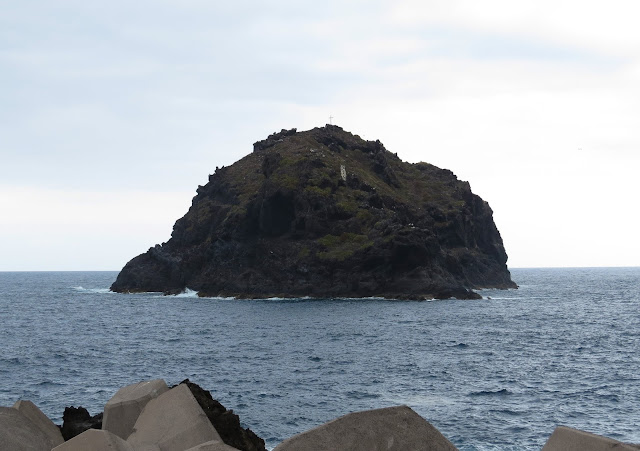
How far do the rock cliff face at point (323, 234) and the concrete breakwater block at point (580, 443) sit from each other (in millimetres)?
102918

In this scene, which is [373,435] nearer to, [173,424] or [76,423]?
[173,424]

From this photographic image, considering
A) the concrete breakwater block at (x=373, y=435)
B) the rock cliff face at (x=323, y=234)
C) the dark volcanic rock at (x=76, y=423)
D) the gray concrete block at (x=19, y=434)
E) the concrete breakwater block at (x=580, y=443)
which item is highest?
the rock cliff face at (x=323, y=234)

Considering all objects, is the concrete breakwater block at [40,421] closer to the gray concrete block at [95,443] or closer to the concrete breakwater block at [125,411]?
the concrete breakwater block at [125,411]

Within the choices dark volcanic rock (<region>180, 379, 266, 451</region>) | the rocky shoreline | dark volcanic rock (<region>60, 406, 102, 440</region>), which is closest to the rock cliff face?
dark volcanic rock (<region>60, 406, 102, 440</region>)

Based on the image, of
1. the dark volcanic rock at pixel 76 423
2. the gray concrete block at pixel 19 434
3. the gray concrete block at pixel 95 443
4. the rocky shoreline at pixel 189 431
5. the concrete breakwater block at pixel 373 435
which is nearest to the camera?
the concrete breakwater block at pixel 373 435

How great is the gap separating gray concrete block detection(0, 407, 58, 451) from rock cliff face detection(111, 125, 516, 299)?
99.5 meters

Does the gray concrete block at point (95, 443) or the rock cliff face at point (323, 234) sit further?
the rock cliff face at point (323, 234)

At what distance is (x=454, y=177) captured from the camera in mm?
178125

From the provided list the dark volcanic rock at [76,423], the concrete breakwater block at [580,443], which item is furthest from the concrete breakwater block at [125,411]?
the concrete breakwater block at [580,443]

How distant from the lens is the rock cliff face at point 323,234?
115688 mm

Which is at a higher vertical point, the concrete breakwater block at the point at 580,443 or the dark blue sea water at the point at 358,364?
the concrete breakwater block at the point at 580,443

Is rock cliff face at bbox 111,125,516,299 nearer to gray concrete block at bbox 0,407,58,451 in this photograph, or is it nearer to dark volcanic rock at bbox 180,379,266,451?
dark volcanic rock at bbox 180,379,266,451

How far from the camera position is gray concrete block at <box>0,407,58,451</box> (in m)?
13.7

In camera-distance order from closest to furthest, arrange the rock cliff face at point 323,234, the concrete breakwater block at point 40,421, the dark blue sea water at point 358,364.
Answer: the concrete breakwater block at point 40,421, the dark blue sea water at point 358,364, the rock cliff face at point 323,234
